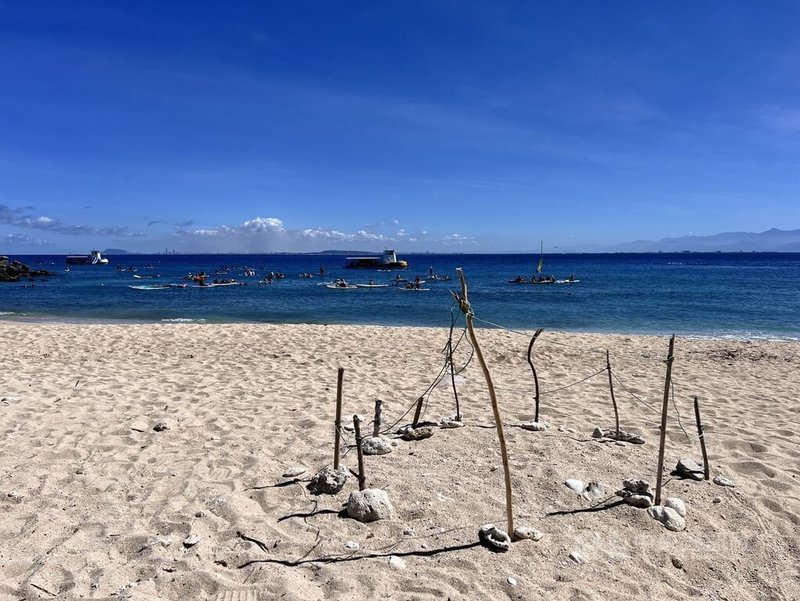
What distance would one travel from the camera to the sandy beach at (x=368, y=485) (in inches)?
125

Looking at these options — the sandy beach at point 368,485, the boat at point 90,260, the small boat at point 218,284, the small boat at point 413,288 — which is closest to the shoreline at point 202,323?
the sandy beach at point 368,485

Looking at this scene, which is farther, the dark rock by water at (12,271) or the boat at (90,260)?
the boat at (90,260)

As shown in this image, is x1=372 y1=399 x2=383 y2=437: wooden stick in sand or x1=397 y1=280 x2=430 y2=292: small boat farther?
x1=397 y1=280 x2=430 y2=292: small boat

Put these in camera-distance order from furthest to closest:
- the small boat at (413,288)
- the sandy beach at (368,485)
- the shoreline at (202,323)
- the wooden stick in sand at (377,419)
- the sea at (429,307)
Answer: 1. the small boat at (413,288)
2. the sea at (429,307)
3. the shoreline at (202,323)
4. the wooden stick in sand at (377,419)
5. the sandy beach at (368,485)

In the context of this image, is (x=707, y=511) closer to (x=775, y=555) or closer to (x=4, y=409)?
(x=775, y=555)

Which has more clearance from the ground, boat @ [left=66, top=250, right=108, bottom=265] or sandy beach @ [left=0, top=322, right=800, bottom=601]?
boat @ [left=66, top=250, right=108, bottom=265]

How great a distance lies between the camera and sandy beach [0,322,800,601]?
3178mm

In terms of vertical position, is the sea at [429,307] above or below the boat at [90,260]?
below

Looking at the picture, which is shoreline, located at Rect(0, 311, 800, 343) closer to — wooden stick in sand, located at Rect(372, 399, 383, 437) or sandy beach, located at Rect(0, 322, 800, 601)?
sandy beach, located at Rect(0, 322, 800, 601)

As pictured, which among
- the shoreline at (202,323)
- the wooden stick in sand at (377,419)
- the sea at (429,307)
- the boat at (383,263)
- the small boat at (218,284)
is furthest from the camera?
the boat at (383,263)

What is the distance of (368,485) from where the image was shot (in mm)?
4320

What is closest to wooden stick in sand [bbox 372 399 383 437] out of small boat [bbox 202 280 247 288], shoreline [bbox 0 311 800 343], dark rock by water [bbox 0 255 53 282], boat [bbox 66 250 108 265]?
shoreline [bbox 0 311 800 343]

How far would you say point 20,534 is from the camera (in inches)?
140

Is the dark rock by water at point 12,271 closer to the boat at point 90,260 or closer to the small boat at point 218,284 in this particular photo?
the small boat at point 218,284
